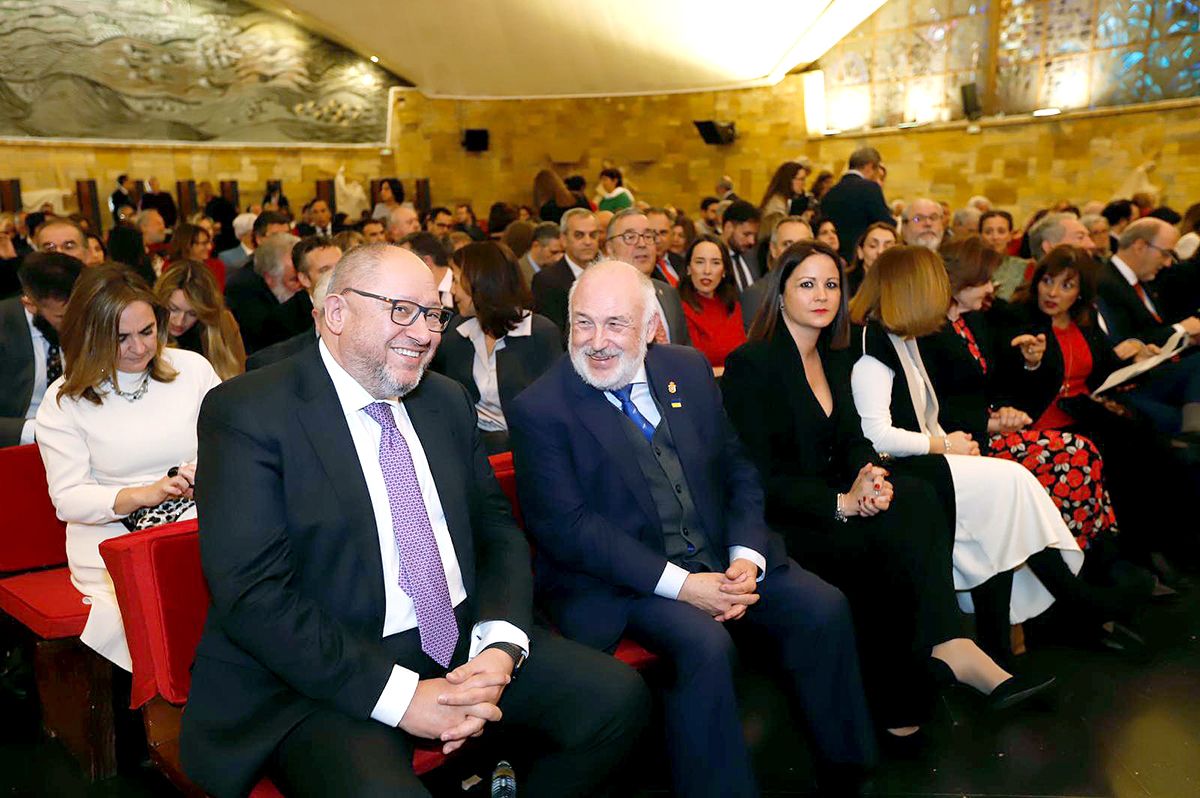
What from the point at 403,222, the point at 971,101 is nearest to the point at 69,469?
the point at 403,222

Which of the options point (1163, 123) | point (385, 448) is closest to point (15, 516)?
point (385, 448)

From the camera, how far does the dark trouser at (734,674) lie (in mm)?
2398

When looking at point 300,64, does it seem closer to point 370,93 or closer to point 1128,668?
point 370,93

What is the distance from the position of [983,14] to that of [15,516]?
44.9 ft

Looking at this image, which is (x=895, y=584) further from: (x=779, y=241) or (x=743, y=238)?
(x=743, y=238)

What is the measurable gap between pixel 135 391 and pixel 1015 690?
2868 mm

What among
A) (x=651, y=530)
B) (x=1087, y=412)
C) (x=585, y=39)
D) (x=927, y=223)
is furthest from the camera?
(x=585, y=39)

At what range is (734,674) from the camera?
258cm

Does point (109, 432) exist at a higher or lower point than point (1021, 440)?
higher

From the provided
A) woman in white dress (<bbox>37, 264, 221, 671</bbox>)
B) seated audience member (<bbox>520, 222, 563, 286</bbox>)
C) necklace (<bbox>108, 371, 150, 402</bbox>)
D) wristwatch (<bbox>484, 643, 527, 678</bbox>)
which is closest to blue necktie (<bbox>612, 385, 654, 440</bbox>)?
wristwatch (<bbox>484, 643, 527, 678</bbox>)

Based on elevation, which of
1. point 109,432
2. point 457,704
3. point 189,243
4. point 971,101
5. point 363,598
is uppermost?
point 971,101

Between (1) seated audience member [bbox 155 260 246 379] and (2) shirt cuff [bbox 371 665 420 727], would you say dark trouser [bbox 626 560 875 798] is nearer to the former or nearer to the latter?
(2) shirt cuff [bbox 371 665 420 727]

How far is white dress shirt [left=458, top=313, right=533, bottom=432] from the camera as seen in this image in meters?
4.08

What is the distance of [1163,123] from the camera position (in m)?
11.9
